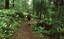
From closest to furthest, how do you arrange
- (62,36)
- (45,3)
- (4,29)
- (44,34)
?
(4,29) → (62,36) → (44,34) → (45,3)

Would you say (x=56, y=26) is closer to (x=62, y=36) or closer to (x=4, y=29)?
(x=62, y=36)

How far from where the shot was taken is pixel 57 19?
1218 cm

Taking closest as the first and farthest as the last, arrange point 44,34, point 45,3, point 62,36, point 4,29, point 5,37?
point 5,37 → point 4,29 → point 62,36 → point 44,34 → point 45,3

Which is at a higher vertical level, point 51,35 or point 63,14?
point 63,14

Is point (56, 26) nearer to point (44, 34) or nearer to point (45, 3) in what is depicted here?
point (44, 34)

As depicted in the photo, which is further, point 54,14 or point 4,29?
point 54,14

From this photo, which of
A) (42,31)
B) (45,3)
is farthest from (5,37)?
(45,3)

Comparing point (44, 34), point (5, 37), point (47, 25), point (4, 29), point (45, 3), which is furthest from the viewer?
point (45, 3)

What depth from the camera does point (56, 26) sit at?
486 inches

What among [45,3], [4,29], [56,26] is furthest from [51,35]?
[45,3]

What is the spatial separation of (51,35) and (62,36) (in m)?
0.96

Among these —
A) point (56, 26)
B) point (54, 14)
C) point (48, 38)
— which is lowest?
point (48, 38)

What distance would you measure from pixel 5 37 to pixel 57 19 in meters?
5.14

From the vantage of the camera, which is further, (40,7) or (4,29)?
(40,7)
